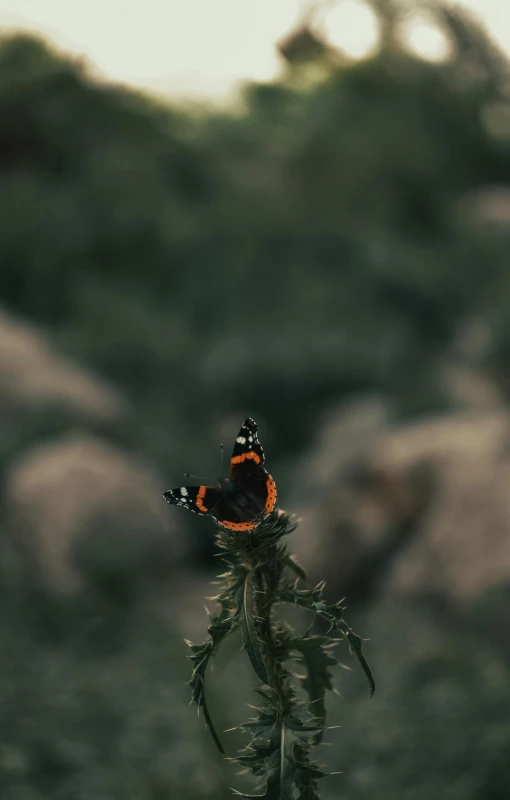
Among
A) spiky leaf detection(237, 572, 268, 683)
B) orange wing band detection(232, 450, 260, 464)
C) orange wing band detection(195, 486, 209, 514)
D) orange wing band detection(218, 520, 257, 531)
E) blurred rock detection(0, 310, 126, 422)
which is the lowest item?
spiky leaf detection(237, 572, 268, 683)

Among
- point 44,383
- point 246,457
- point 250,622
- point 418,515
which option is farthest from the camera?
point 44,383

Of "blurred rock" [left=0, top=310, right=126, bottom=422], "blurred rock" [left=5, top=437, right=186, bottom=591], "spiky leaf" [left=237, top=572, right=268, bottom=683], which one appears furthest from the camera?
"blurred rock" [left=0, top=310, right=126, bottom=422]

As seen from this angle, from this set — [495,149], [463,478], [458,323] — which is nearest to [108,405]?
[463,478]

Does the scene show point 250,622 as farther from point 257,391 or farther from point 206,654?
point 257,391

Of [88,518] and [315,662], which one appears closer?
[315,662]

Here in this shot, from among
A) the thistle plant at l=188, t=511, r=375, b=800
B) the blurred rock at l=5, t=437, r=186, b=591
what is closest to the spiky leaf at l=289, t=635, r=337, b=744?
the thistle plant at l=188, t=511, r=375, b=800

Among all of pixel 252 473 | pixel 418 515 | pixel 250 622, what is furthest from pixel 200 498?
pixel 418 515

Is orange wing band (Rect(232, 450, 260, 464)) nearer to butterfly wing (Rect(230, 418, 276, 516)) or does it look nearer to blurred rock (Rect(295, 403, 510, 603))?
butterfly wing (Rect(230, 418, 276, 516))
